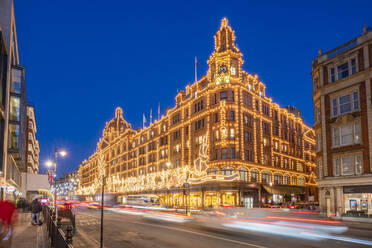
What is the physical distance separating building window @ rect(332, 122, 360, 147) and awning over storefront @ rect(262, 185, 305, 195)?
2478 cm

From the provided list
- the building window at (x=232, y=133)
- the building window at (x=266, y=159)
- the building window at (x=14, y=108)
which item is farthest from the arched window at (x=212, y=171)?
the building window at (x=14, y=108)

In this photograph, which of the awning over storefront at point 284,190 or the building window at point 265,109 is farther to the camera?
the building window at point 265,109

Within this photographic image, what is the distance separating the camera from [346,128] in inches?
1316

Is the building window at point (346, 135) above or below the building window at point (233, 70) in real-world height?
below

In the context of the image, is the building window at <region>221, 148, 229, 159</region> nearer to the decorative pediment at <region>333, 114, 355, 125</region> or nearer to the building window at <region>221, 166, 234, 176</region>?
the building window at <region>221, 166, 234, 176</region>

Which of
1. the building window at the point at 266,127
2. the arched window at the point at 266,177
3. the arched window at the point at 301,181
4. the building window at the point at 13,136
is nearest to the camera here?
the building window at the point at 13,136

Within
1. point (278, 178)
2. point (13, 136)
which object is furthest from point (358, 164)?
point (13, 136)

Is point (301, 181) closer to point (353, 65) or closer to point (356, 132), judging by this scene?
point (356, 132)

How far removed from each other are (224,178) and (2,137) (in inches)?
1251

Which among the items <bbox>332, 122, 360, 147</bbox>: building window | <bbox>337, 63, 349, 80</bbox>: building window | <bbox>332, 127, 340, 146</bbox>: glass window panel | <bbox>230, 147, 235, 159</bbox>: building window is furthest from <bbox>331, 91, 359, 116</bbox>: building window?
<bbox>230, 147, 235, 159</bbox>: building window

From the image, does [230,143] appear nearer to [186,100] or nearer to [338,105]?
[186,100]

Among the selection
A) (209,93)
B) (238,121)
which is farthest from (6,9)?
(238,121)

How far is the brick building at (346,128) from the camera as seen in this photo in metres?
31.3

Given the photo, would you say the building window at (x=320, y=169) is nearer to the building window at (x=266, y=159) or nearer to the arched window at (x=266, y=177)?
the arched window at (x=266, y=177)
